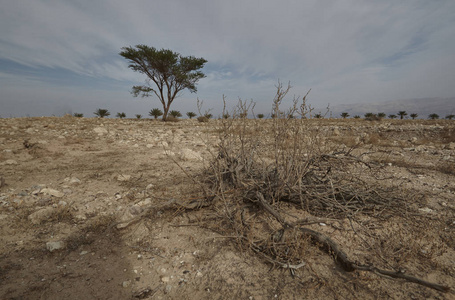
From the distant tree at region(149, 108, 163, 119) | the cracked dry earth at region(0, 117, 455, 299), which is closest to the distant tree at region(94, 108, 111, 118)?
the distant tree at region(149, 108, 163, 119)

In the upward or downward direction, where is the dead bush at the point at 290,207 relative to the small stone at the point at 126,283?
upward

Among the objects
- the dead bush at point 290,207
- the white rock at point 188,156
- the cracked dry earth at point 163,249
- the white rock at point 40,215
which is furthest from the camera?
the white rock at point 188,156

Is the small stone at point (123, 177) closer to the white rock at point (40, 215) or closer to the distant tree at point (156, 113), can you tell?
the white rock at point (40, 215)

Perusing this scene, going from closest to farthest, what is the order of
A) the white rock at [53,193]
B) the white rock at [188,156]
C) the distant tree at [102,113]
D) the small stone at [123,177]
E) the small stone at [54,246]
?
the small stone at [54,246] < the white rock at [53,193] < the small stone at [123,177] < the white rock at [188,156] < the distant tree at [102,113]

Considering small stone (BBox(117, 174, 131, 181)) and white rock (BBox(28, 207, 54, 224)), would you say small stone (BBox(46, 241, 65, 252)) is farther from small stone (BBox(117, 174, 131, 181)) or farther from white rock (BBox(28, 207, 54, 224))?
small stone (BBox(117, 174, 131, 181))

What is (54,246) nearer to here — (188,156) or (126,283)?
(126,283)

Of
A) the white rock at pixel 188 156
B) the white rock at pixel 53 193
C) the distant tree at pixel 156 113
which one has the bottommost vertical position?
the white rock at pixel 53 193

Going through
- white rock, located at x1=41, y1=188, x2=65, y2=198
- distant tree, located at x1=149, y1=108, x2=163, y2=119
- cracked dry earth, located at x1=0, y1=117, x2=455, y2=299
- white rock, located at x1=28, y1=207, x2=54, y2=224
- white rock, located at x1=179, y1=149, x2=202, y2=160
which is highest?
distant tree, located at x1=149, y1=108, x2=163, y2=119

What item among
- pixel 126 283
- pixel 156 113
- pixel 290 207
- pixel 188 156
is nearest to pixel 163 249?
pixel 126 283

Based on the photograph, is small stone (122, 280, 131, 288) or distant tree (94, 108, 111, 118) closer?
small stone (122, 280, 131, 288)

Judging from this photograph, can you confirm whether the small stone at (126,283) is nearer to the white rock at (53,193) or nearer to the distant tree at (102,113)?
the white rock at (53,193)

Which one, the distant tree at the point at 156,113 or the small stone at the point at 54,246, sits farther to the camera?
the distant tree at the point at 156,113

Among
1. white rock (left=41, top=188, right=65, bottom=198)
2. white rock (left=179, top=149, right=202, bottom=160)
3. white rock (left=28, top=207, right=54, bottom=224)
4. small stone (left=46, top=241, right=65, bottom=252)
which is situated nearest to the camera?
small stone (left=46, top=241, right=65, bottom=252)

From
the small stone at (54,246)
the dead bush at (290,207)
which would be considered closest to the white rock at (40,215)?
the small stone at (54,246)
